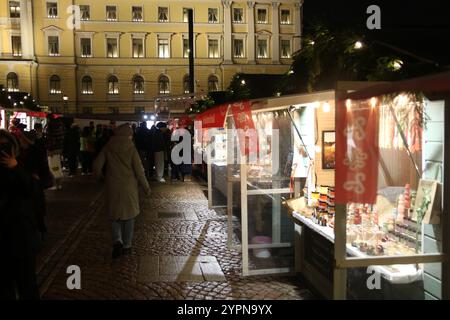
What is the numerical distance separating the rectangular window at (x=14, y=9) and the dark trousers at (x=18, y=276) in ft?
191

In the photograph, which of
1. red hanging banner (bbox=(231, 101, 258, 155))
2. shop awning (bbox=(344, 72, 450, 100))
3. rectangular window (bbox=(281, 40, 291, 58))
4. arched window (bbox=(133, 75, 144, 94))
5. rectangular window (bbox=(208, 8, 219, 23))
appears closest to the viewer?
shop awning (bbox=(344, 72, 450, 100))

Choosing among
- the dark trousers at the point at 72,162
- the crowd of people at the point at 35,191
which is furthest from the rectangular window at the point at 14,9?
the crowd of people at the point at 35,191

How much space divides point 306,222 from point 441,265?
2.26m

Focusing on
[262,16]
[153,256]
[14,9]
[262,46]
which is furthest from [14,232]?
[262,16]

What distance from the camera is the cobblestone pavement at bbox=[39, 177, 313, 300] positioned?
636 cm

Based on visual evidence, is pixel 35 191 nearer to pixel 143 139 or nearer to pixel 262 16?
pixel 143 139

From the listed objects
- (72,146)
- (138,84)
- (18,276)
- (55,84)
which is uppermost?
(138,84)

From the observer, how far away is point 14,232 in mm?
4930

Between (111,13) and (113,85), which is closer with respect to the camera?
(111,13)

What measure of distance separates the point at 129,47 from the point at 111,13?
4418 mm

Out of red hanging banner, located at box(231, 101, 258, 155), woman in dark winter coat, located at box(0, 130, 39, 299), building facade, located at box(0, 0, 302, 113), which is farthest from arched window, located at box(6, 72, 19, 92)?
woman in dark winter coat, located at box(0, 130, 39, 299)

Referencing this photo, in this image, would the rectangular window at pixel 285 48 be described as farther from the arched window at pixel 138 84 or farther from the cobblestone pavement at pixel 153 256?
the cobblestone pavement at pixel 153 256

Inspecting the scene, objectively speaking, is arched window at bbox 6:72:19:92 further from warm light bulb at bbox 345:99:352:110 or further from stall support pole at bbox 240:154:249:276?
warm light bulb at bbox 345:99:352:110
